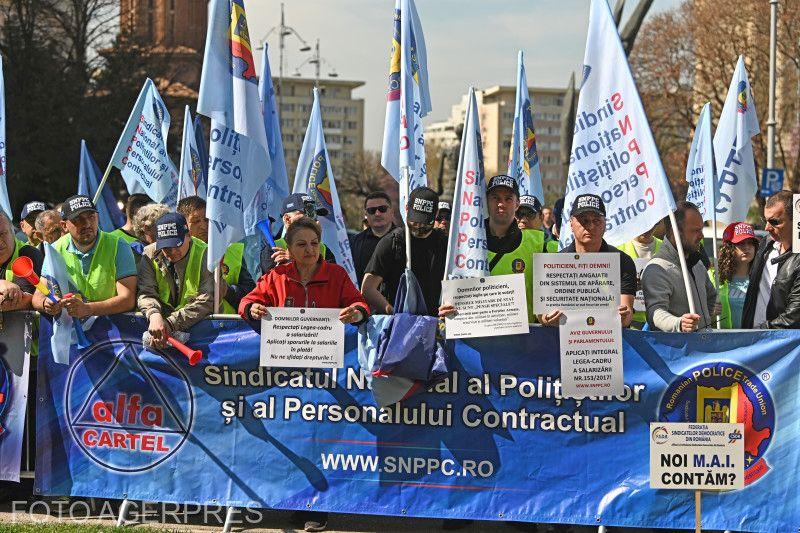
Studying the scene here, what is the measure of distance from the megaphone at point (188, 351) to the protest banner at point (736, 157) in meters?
6.11

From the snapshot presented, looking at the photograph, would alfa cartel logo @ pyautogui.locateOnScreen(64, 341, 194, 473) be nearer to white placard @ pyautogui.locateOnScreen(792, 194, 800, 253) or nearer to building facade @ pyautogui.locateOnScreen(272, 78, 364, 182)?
white placard @ pyautogui.locateOnScreen(792, 194, 800, 253)

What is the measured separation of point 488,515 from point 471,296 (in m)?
1.32

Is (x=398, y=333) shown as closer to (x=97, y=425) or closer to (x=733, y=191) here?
(x=97, y=425)

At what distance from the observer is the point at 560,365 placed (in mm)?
6418

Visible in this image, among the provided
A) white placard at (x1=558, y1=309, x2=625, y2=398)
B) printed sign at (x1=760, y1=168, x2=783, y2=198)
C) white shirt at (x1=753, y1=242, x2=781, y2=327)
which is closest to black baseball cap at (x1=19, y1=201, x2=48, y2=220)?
white placard at (x1=558, y1=309, x2=625, y2=398)

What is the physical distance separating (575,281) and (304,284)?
1.66 meters

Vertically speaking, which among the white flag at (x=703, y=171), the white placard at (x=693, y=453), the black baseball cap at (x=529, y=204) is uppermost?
the white flag at (x=703, y=171)

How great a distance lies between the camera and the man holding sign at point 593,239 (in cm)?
638

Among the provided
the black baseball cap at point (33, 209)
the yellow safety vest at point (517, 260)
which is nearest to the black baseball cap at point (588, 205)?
the yellow safety vest at point (517, 260)

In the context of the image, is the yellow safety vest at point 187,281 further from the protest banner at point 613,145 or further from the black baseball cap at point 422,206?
the protest banner at point 613,145

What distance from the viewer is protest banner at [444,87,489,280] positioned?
21.6 feet

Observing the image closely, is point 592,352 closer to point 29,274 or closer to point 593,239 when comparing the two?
point 593,239

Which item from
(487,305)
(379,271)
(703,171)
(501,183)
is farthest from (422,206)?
(703,171)

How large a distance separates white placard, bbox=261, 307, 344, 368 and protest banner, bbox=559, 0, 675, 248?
1.67 meters
